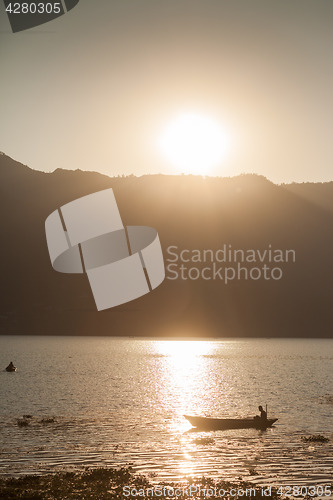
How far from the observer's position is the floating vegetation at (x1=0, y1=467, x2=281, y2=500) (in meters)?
30.6

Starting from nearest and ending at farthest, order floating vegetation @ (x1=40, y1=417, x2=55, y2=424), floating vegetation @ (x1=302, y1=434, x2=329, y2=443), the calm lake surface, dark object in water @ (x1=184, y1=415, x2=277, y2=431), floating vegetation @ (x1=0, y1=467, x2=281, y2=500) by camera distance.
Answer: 1. floating vegetation @ (x1=0, y1=467, x2=281, y2=500)
2. the calm lake surface
3. floating vegetation @ (x1=302, y1=434, x2=329, y2=443)
4. dark object in water @ (x1=184, y1=415, x2=277, y2=431)
5. floating vegetation @ (x1=40, y1=417, x2=55, y2=424)

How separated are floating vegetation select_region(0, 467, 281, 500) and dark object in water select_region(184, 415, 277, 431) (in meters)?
19.5

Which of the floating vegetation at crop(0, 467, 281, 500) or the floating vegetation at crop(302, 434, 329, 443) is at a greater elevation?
the floating vegetation at crop(0, 467, 281, 500)

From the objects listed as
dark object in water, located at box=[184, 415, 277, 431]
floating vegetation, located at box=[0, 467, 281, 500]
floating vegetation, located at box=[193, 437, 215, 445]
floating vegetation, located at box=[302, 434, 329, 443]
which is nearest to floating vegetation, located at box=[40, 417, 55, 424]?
dark object in water, located at box=[184, 415, 277, 431]

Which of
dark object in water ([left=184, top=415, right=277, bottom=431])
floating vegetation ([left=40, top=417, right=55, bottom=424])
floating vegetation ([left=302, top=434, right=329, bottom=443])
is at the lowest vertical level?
floating vegetation ([left=302, top=434, right=329, bottom=443])

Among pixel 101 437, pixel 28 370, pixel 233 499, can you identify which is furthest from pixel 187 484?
pixel 28 370

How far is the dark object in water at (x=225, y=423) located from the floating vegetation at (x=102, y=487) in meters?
19.5

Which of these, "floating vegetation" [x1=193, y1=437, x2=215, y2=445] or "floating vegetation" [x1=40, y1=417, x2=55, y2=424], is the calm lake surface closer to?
"floating vegetation" [x1=193, y1=437, x2=215, y2=445]

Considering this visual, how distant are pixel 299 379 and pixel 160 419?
2559 inches

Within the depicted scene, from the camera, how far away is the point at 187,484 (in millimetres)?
34344

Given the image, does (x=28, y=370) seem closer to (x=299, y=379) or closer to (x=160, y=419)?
(x=299, y=379)

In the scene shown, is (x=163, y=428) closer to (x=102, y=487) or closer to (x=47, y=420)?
(x=47, y=420)

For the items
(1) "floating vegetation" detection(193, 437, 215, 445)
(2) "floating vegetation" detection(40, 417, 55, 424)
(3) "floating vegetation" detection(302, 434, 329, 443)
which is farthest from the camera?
(2) "floating vegetation" detection(40, 417, 55, 424)

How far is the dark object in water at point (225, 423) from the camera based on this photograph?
55.2 m
